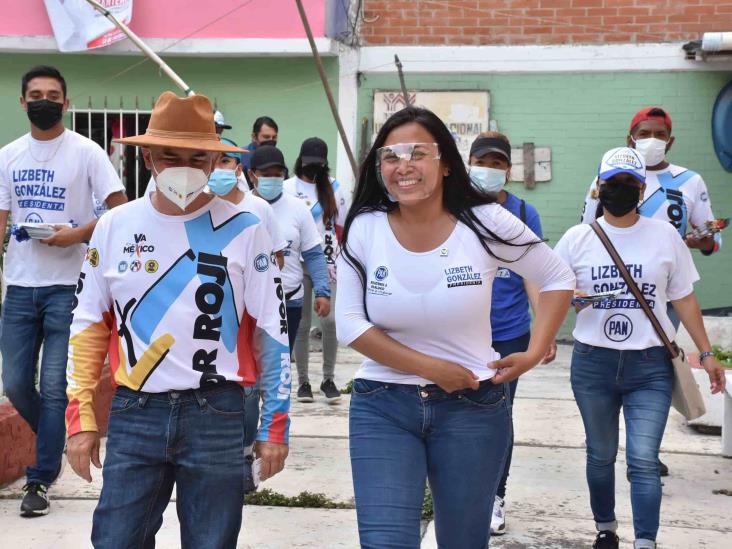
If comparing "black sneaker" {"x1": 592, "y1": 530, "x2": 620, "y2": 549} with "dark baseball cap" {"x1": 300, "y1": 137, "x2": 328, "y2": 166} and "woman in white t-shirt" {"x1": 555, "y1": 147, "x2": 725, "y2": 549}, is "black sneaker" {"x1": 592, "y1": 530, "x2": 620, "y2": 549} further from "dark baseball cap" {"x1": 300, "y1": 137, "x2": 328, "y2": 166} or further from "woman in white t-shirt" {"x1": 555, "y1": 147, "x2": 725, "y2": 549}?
"dark baseball cap" {"x1": 300, "y1": 137, "x2": 328, "y2": 166}

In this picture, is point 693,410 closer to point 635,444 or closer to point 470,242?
point 635,444

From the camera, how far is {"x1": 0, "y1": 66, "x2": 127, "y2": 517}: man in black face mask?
20.4 ft

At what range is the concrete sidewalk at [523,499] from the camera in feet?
19.9

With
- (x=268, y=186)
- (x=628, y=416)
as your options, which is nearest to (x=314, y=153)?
(x=268, y=186)

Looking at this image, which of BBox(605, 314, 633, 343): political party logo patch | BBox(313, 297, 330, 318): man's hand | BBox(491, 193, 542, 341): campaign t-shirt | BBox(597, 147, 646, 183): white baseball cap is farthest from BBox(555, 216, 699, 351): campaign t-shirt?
BBox(313, 297, 330, 318): man's hand

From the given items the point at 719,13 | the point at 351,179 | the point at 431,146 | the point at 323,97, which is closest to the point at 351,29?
the point at 323,97

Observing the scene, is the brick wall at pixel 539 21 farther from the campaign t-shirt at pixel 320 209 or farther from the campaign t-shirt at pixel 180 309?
the campaign t-shirt at pixel 180 309

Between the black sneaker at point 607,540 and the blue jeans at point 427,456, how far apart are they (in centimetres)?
189

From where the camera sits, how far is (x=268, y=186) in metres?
8.21

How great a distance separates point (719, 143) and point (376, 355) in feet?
33.1

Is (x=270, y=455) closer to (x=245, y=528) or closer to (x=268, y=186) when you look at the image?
(x=245, y=528)

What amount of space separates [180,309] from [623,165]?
8.70 feet

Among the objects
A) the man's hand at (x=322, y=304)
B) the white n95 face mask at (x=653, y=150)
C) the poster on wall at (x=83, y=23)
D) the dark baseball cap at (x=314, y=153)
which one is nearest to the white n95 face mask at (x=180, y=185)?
the white n95 face mask at (x=653, y=150)

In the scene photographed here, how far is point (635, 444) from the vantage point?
551 centimetres
